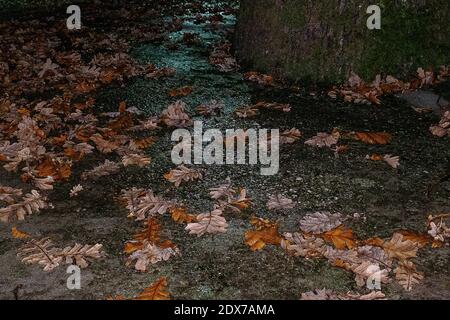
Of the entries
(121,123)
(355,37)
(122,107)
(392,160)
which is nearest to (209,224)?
(392,160)

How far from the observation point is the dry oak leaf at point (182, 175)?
345 cm

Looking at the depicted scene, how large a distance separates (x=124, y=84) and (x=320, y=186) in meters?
3.31

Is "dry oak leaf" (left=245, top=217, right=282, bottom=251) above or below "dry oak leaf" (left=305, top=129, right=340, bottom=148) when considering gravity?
below

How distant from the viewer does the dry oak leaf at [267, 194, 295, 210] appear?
310 centimetres

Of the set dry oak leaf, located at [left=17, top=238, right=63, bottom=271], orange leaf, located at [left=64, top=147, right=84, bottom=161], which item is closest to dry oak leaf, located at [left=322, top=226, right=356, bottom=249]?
dry oak leaf, located at [left=17, top=238, right=63, bottom=271]

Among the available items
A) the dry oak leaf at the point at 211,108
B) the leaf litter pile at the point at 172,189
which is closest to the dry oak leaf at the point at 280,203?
the leaf litter pile at the point at 172,189

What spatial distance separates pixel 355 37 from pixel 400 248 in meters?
3.13

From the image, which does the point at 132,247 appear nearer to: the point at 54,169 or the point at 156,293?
the point at 156,293

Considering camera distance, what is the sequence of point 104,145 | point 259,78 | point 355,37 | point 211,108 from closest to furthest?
1. point 104,145
2. point 211,108
3. point 355,37
4. point 259,78

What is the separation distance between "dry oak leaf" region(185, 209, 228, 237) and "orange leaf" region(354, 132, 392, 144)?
1692 millimetres

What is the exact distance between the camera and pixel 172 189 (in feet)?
11.1

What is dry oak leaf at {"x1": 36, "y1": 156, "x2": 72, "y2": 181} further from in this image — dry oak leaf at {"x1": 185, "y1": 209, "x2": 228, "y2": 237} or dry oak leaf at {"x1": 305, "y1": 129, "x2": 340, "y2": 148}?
dry oak leaf at {"x1": 305, "y1": 129, "x2": 340, "y2": 148}

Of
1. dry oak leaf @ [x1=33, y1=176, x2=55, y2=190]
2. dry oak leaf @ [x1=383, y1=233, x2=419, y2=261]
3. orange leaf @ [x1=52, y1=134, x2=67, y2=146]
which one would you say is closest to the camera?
dry oak leaf @ [x1=383, y1=233, x2=419, y2=261]
